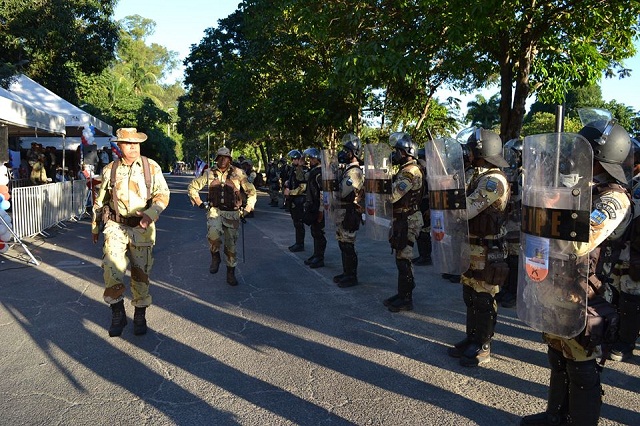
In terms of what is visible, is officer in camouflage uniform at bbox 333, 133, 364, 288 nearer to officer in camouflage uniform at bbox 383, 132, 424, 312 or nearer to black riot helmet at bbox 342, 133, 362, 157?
black riot helmet at bbox 342, 133, 362, 157

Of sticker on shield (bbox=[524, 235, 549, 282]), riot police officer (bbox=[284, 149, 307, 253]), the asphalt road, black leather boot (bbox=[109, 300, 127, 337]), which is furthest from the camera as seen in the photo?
riot police officer (bbox=[284, 149, 307, 253])

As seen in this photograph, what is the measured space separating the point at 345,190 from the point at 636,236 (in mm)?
3577

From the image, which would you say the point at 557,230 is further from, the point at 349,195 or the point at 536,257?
the point at 349,195

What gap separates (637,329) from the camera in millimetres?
4367

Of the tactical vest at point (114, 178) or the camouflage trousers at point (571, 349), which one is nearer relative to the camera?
the camouflage trousers at point (571, 349)

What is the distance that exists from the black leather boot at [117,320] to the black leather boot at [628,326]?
4577mm

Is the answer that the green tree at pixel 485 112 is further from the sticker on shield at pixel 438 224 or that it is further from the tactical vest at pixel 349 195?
the sticker on shield at pixel 438 224

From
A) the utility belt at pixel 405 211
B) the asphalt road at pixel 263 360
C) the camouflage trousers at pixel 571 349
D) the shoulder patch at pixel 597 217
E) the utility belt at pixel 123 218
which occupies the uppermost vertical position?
the shoulder patch at pixel 597 217

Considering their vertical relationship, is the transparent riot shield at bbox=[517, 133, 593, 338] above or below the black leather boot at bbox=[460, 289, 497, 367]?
above

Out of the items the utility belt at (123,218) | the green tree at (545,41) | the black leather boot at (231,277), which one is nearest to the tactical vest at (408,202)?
the black leather boot at (231,277)

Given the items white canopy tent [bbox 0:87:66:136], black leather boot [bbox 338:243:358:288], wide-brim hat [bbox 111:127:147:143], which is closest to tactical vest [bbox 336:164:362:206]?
black leather boot [bbox 338:243:358:288]

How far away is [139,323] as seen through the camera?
4785 mm

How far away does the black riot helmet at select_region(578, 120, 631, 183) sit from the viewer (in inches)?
106

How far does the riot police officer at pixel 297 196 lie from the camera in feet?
31.7
